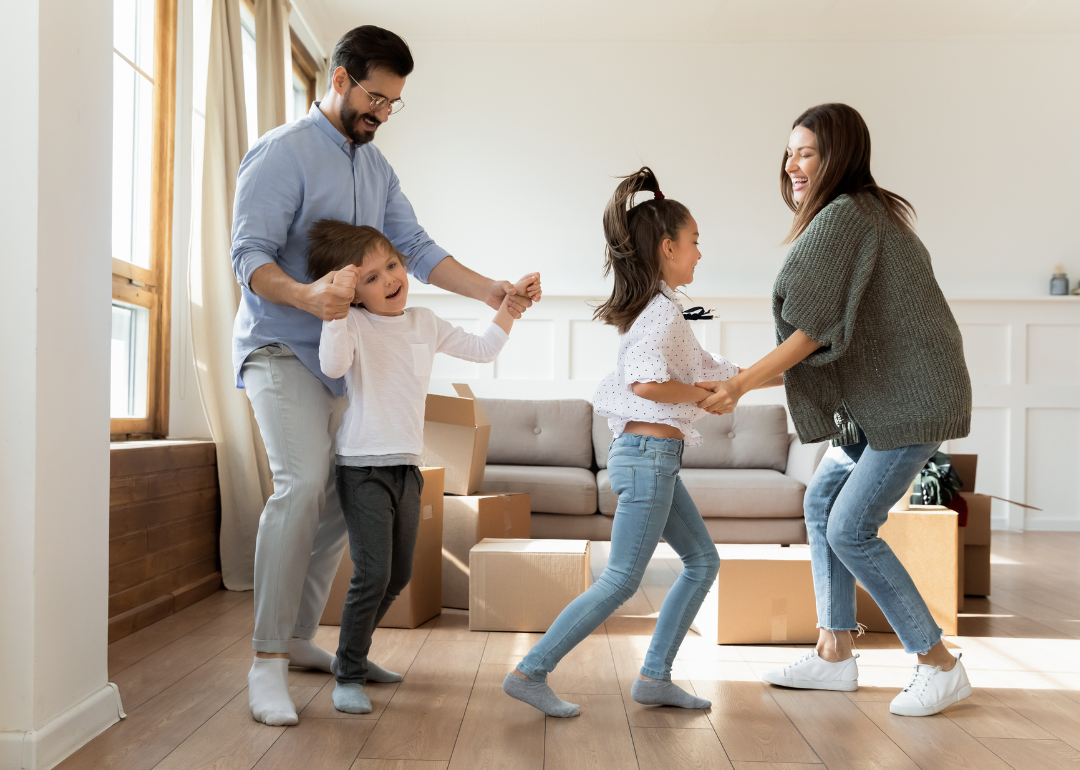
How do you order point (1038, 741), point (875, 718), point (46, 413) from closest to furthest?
point (46, 413) < point (1038, 741) < point (875, 718)

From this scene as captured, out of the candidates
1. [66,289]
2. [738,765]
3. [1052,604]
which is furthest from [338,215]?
[1052,604]

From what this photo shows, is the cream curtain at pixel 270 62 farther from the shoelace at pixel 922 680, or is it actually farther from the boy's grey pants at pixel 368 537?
the shoelace at pixel 922 680

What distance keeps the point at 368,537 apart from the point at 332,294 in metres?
0.52

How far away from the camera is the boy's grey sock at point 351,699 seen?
67.2 inches

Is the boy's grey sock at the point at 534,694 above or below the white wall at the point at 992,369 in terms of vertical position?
below

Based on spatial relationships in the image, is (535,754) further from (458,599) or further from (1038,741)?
(458,599)

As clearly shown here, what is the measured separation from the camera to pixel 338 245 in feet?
5.57

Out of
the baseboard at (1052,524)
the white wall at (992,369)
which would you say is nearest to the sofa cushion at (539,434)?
the white wall at (992,369)

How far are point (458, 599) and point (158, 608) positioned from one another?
95 centimetres

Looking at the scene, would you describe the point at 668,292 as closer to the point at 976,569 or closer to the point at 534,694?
the point at 534,694

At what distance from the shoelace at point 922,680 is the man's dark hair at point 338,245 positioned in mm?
1461

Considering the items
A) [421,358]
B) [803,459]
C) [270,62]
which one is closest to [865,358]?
[421,358]

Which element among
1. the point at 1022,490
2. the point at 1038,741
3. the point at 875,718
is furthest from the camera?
the point at 1022,490

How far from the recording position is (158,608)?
2.56 meters
